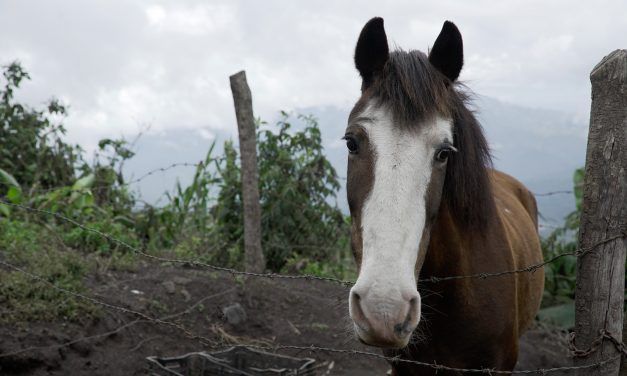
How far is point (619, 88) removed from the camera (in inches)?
86.0

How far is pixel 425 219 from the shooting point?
2.24 metres

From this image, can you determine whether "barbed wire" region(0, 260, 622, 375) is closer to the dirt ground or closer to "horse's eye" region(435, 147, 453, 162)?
the dirt ground

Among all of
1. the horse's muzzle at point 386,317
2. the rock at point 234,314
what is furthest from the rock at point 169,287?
the horse's muzzle at point 386,317

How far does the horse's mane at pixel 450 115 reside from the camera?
2.33 m

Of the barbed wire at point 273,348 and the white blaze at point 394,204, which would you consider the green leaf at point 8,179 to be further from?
the white blaze at point 394,204

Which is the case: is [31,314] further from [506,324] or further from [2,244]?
[506,324]

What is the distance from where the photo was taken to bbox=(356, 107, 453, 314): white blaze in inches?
75.6

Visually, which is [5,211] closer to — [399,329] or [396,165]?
[396,165]

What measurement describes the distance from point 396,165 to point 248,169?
3.26m

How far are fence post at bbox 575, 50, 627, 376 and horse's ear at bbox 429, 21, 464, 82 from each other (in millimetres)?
565

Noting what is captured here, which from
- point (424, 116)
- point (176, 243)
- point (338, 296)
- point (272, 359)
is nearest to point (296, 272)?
point (338, 296)

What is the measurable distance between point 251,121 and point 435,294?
3.01 metres

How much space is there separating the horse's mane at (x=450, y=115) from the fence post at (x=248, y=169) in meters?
2.78

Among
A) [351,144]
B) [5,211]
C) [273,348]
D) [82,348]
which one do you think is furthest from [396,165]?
[5,211]
